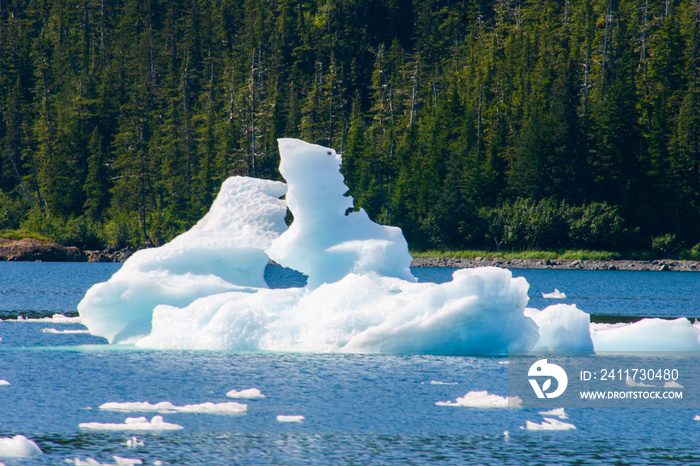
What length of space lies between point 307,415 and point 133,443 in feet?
10.7

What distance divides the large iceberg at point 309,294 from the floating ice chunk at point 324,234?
3cm

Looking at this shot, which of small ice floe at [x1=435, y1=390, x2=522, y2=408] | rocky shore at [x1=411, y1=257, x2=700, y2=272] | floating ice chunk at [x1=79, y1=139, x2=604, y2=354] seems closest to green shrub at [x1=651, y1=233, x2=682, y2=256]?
rocky shore at [x1=411, y1=257, x2=700, y2=272]

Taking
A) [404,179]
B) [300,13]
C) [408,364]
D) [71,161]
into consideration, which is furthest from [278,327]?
[300,13]

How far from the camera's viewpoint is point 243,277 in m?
24.1

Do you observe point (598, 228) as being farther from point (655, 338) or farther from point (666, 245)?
point (655, 338)

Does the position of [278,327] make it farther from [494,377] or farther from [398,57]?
[398,57]

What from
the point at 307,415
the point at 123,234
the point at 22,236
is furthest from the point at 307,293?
the point at 22,236

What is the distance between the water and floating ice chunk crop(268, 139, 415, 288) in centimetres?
298

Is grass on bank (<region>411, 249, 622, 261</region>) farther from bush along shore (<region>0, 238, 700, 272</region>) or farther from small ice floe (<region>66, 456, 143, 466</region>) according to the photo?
small ice floe (<region>66, 456, 143, 466</region>)

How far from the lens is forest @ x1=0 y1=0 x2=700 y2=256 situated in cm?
7075

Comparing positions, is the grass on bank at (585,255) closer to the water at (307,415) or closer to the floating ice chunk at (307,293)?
the floating ice chunk at (307,293)

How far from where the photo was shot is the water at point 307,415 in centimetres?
1240

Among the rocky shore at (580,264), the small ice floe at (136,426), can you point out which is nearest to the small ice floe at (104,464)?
the small ice floe at (136,426)

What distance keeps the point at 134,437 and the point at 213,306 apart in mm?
8057
